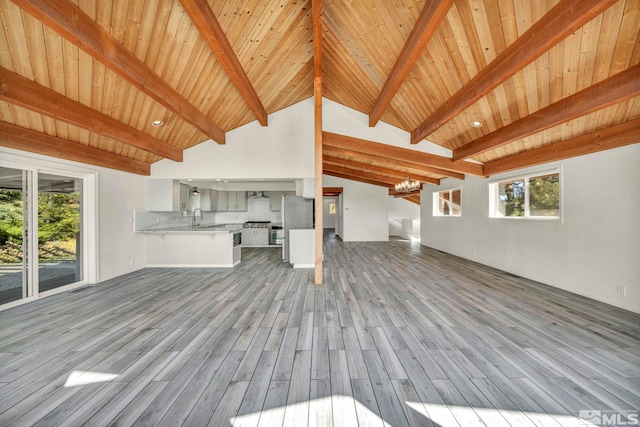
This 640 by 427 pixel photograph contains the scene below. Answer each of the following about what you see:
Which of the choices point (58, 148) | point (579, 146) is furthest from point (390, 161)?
point (58, 148)

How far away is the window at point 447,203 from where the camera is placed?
24.5ft

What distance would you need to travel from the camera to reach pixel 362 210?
10508 mm

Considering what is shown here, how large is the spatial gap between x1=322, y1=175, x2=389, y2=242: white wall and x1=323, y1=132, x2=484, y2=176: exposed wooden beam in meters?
4.85

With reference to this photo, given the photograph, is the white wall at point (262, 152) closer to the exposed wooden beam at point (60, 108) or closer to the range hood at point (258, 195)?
the exposed wooden beam at point (60, 108)

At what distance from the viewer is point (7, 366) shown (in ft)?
6.95

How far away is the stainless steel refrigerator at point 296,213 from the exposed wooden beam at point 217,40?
113 inches

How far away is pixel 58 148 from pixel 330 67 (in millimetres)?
4491

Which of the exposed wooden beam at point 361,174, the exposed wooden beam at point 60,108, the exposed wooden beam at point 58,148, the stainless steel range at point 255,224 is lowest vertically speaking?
the stainless steel range at point 255,224

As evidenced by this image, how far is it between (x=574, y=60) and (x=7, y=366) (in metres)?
5.96

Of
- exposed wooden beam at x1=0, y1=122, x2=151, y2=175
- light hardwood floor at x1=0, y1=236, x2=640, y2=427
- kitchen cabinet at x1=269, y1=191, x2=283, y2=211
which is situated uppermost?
exposed wooden beam at x1=0, y1=122, x2=151, y2=175

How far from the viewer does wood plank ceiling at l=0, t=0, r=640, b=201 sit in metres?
2.34

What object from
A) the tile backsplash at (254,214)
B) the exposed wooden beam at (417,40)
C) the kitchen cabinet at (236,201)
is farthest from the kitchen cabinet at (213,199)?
the exposed wooden beam at (417,40)

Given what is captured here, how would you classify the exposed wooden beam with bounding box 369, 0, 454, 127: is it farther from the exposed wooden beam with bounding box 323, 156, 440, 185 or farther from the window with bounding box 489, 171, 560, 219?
the exposed wooden beam with bounding box 323, 156, 440, 185

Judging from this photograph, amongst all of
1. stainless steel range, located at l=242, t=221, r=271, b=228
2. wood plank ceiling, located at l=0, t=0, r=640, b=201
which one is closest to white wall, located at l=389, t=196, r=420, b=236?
stainless steel range, located at l=242, t=221, r=271, b=228
